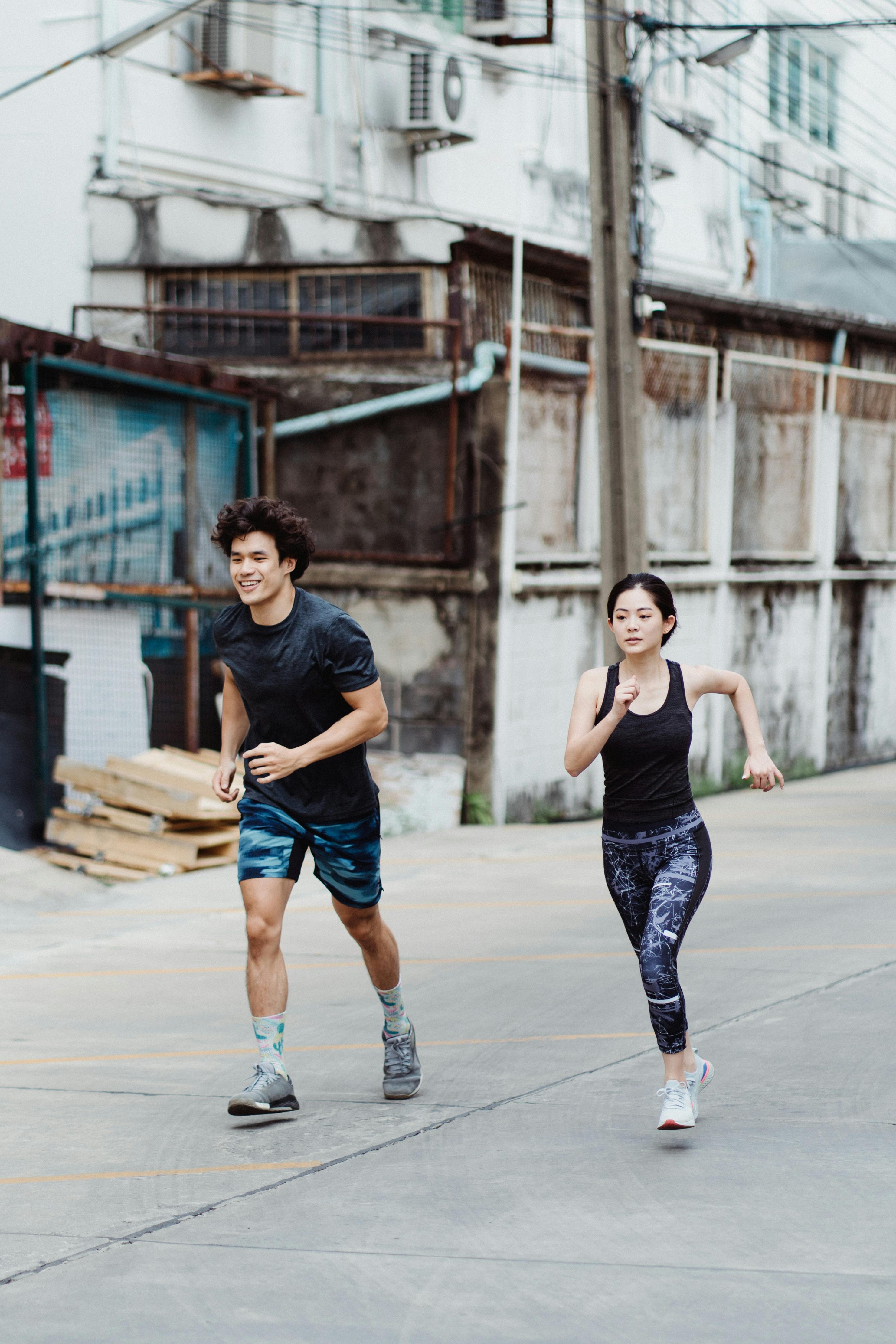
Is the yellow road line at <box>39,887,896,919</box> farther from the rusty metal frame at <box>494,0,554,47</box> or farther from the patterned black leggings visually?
the rusty metal frame at <box>494,0,554,47</box>

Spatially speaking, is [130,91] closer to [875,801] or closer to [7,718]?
[7,718]

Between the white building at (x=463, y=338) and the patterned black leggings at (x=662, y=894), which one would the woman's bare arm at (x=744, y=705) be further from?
the white building at (x=463, y=338)

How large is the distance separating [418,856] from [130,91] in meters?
8.68

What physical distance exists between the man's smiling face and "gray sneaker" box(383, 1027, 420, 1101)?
5.14 feet

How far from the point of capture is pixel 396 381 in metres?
14.2

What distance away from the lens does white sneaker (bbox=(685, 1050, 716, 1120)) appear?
18.0 ft

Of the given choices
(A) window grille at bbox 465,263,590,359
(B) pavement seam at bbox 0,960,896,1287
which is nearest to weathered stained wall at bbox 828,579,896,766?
(A) window grille at bbox 465,263,590,359

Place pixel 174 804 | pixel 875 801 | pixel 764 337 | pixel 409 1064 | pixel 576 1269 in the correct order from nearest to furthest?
pixel 576 1269, pixel 409 1064, pixel 174 804, pixel 875 801, pixel 764 337

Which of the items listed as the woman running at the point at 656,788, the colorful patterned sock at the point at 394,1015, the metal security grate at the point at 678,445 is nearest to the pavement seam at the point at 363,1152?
the colorful patterned sock at the point at 394,1015

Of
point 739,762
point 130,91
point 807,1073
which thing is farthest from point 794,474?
point 807,1073

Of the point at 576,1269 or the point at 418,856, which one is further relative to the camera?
the point at 418,856

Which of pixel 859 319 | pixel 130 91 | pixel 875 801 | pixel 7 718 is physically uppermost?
pixel 130 91

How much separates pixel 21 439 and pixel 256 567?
248 inches

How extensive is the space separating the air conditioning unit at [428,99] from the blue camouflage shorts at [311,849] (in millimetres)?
15158
